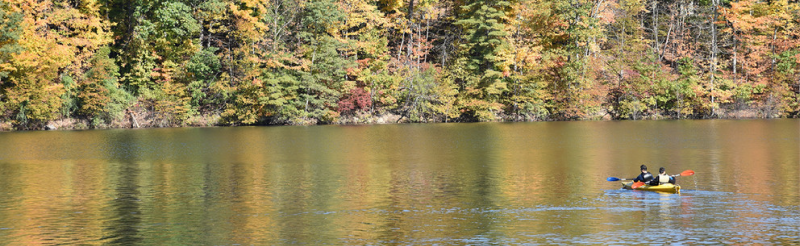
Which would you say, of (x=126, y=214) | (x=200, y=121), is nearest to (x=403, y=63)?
(x=200, y=121)

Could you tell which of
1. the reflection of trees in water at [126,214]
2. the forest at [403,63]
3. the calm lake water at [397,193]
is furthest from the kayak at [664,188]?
the forest at [403,63]

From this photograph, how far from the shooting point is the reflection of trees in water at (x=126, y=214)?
808 inches

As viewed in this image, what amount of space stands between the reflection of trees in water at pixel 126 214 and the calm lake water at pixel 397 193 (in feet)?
0.24

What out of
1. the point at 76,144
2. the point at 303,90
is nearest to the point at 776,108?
the point at 303,90

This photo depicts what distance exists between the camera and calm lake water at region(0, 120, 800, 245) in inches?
819

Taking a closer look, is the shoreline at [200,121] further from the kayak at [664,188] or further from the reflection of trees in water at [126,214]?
the kayak at [664,188]

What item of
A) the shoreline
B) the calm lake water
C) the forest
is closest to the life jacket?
the calm lake water

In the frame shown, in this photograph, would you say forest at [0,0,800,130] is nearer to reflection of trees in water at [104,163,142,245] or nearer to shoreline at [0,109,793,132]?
shoreline at [0,109,793,132]

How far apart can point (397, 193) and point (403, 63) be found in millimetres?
59794

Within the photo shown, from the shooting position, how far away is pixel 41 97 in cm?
7094

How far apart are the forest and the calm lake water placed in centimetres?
2514

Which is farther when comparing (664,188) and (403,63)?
(403,63)

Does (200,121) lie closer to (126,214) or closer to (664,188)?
(126,214)

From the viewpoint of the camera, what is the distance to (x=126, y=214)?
2425cm
